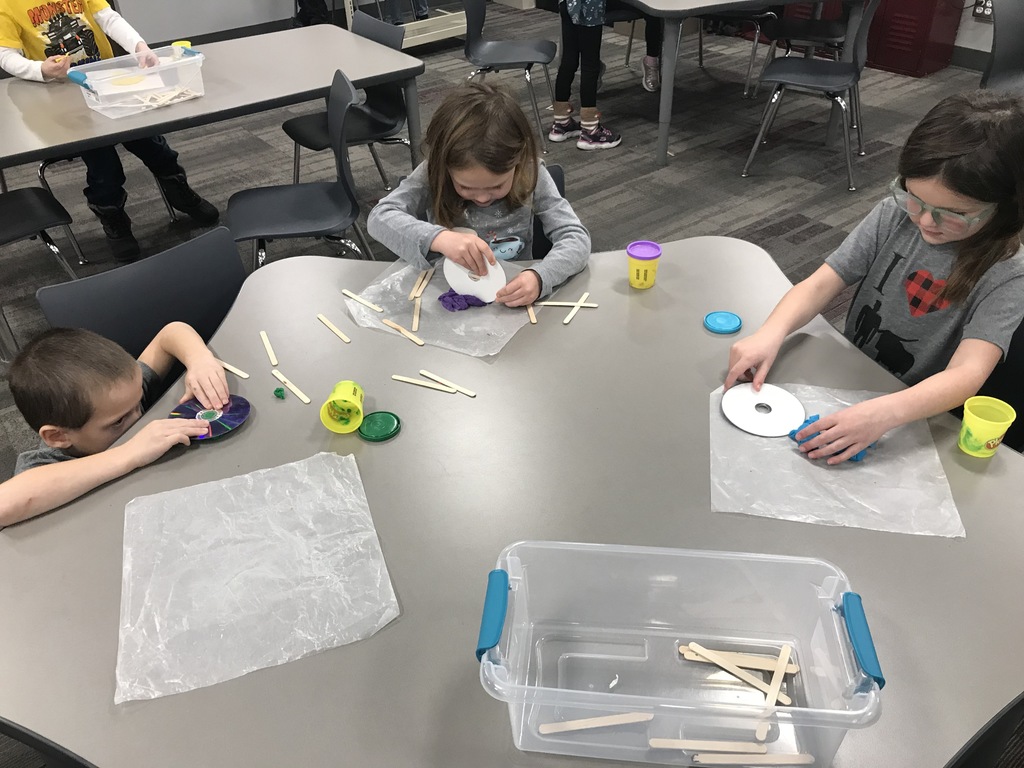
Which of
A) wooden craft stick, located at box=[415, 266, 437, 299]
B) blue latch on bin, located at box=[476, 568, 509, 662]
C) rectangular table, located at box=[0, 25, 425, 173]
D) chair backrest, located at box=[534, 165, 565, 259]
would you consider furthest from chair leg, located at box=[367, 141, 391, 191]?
blue latch on bin, located at box=[476, 568, 509, 662]

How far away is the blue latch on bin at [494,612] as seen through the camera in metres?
0.66

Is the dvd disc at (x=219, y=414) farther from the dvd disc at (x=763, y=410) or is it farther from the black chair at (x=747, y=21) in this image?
the black chair at (x=747, y=21)

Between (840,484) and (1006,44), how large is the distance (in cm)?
258

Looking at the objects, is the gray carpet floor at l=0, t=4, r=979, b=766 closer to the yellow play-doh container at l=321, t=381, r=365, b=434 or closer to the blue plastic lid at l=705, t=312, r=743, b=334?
the blue plastic lid at l=705, t=312, r=743, b=334

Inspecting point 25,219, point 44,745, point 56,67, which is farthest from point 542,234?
point 56,67

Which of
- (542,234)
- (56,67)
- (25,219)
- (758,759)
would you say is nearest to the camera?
(758,759)

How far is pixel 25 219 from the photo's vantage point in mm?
2180

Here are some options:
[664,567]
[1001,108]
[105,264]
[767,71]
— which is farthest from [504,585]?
[767,71]

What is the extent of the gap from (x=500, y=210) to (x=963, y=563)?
3.65 ft

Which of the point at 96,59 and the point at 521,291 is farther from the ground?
the point at 96,59

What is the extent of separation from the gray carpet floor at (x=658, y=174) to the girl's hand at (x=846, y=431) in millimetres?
1516

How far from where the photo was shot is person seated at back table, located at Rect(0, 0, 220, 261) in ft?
7.75

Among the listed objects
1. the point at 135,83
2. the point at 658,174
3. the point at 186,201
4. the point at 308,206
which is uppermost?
the point at 135,83

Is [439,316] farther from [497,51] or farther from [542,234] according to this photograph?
[497,51]
